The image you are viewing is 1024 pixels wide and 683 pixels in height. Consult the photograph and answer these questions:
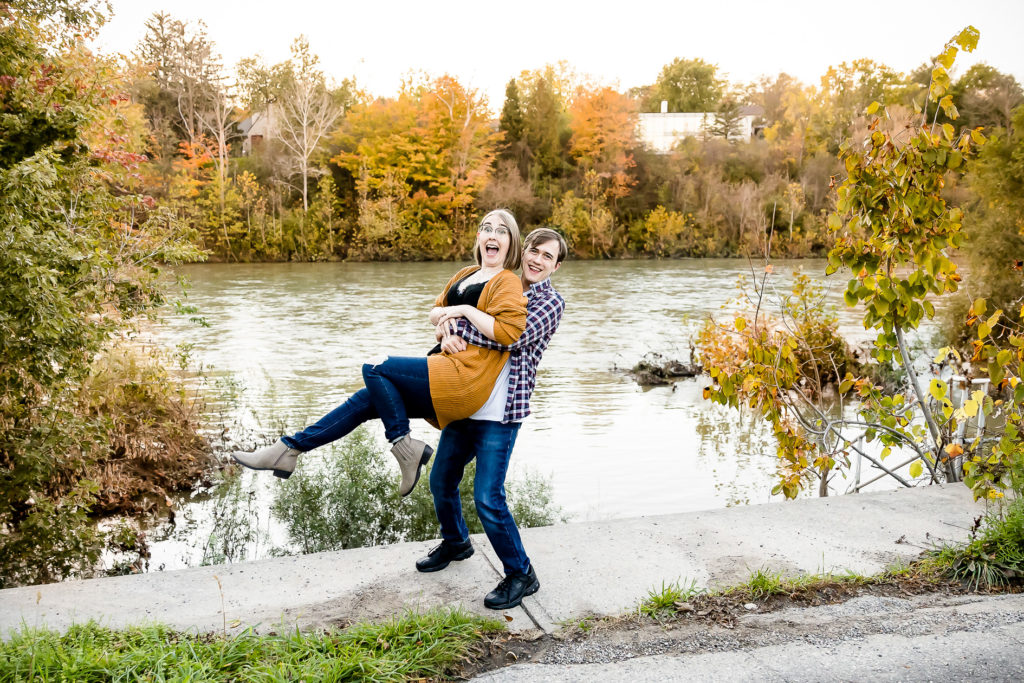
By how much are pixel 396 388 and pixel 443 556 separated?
997 millimetres

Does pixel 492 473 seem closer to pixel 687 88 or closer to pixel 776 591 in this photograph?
pixel 776 591

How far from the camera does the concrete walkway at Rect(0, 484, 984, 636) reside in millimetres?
3738

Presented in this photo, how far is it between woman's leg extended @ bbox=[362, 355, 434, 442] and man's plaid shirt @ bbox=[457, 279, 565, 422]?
10.5 inches

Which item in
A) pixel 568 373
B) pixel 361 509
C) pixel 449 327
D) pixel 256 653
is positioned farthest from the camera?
pixel 568 373

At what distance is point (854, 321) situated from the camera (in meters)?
22.4

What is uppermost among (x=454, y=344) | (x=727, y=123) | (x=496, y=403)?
(x=727, y=123)

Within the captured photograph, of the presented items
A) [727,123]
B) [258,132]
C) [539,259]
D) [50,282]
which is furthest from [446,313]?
[727,123]

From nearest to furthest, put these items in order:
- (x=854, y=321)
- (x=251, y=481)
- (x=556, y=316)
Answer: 1. (x=556, y=316)
2. (x=251, y=481)
3. (x=854, y=321)

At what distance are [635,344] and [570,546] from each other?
1624cm

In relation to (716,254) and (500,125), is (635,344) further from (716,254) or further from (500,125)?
(500,125)

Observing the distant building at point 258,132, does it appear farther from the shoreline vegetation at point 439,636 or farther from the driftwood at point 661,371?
the shoreline vegetation at point 439,636

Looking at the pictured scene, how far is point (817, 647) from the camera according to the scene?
135 inches

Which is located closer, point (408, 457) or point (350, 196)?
point (408, 457)

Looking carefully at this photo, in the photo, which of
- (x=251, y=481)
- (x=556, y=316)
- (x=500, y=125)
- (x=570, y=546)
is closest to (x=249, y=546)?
(x=251, y=481)
